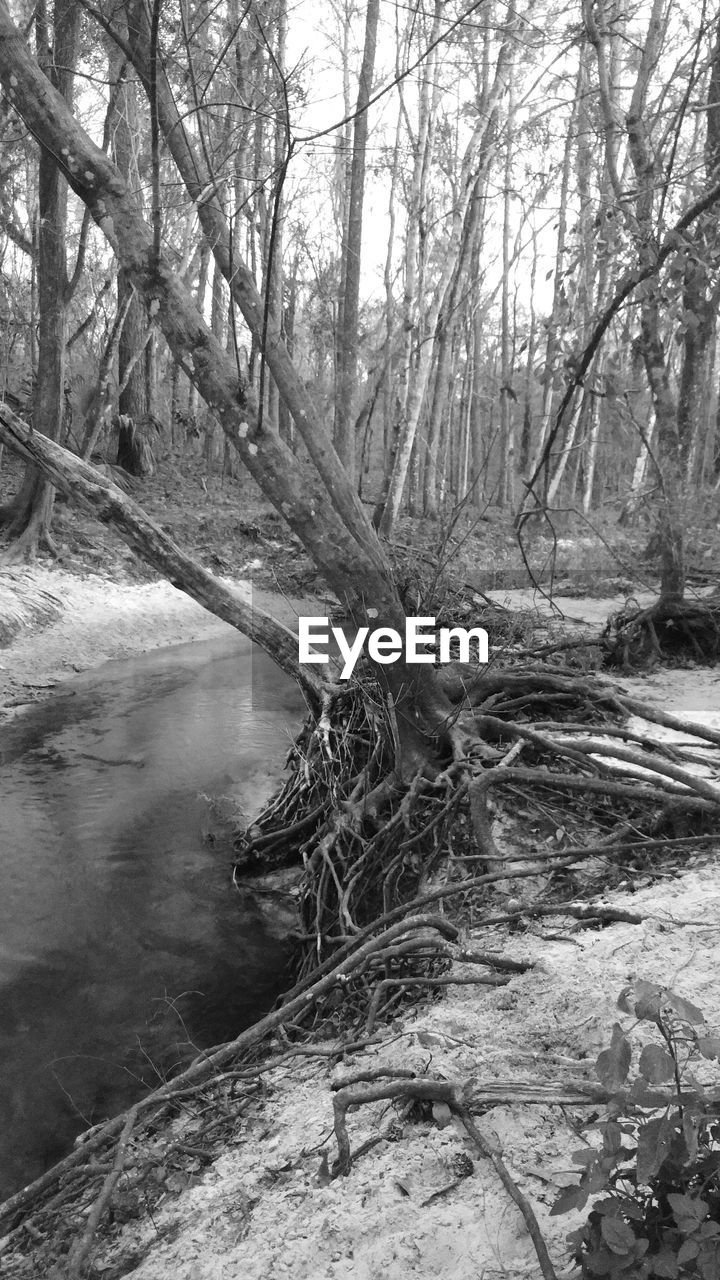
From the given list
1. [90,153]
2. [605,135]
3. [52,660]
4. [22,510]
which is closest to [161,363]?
[22,510]

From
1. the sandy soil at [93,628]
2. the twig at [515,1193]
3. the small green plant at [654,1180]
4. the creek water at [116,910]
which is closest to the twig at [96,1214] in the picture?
the creek water at [116,910]

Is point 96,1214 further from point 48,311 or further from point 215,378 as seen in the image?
point 48,311

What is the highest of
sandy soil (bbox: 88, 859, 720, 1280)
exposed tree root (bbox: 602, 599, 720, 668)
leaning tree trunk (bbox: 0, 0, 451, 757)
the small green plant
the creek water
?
leaning tree trunk (bbox: 0, 0, 451, 757)

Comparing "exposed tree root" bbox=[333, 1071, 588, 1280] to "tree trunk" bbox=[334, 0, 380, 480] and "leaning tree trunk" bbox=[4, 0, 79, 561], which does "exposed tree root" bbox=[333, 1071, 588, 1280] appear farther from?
"tree trunk" bbox=[334, 0, 380, 480]

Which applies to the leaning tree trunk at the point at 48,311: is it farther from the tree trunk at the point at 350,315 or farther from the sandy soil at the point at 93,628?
the tree trunk at the point at 350,315

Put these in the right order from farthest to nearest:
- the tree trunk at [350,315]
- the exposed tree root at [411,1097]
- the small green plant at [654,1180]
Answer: the tree trunk at [350,315] < the exposed tree root at [411,1097] < the small green plant at [654,1180]

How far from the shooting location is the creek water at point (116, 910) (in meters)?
3.70

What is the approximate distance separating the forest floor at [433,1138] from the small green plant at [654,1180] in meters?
0.36

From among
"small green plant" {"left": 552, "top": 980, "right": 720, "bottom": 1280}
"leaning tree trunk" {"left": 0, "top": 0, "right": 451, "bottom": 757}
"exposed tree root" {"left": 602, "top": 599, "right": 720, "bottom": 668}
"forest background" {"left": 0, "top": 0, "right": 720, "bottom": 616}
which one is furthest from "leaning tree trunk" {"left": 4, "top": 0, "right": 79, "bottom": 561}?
"small green plant" {"left": 552, "top": 980, "right": 720, "bottom": 1280}

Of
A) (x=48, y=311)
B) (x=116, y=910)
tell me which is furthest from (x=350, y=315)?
(x=116, y=910)

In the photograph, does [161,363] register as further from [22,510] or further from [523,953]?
[523,953]

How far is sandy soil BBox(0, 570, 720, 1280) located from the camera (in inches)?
80.7

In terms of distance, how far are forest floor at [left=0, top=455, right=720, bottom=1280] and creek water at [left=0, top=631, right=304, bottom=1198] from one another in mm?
879

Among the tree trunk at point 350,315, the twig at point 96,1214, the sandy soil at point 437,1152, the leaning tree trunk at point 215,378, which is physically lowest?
the twig at point 96,1214
